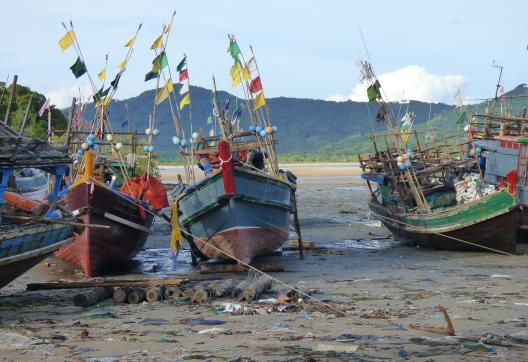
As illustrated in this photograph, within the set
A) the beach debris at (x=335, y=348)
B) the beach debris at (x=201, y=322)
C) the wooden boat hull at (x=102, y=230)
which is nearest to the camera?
the beach debris at (x=335, y=348)

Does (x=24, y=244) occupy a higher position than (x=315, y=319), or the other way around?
(x=24, y=244)

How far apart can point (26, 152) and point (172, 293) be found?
3.11 m

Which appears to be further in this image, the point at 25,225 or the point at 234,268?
the point at 234,268

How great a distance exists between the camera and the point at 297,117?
177875mm

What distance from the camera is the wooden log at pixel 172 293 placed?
13.6 metres

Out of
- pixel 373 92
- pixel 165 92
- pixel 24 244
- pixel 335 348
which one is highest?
pixel 165 92

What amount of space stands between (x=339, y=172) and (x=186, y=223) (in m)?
56.2

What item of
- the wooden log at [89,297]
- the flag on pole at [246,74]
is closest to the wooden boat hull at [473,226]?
the flag on pole at [246,74]

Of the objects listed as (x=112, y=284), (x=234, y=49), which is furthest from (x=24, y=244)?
(x=234, y=49)

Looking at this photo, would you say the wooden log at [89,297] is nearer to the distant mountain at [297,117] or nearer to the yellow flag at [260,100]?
the yellow flag at [260,100]

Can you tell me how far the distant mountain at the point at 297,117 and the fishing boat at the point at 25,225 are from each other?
130834mm

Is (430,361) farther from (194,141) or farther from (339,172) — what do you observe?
(339,172)

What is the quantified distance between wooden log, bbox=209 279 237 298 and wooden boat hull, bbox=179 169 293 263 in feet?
12.5

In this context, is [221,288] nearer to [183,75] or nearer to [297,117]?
[183,75]
